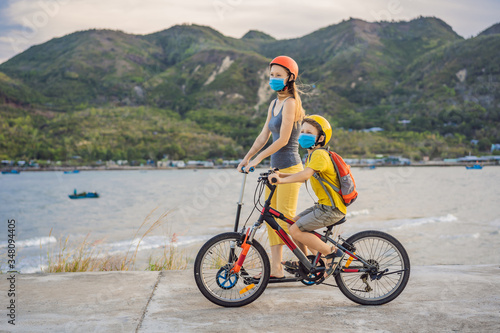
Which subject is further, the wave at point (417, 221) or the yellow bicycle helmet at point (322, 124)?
the wave at point (417, 221)

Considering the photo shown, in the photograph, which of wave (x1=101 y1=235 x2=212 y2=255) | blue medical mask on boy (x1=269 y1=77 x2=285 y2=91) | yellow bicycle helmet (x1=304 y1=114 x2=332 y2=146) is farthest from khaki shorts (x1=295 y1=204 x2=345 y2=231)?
wave (x1=101 y1=235 x2=212 y2=255)

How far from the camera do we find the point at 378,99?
164625 millimetres

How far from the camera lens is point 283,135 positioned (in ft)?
13.7

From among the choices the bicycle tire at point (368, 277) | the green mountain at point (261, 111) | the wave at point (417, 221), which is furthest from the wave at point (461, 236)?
the green mountain at point (261, 111)

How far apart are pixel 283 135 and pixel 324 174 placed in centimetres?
60

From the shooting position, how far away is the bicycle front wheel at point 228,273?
386cm

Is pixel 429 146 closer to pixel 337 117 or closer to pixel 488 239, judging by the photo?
pixel 337 117

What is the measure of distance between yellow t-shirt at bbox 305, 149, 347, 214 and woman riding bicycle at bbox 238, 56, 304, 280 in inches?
18.0

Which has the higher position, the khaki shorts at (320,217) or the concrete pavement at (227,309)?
the khaki shorts at (320,217)

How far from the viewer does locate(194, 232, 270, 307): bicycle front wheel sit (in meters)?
3.86

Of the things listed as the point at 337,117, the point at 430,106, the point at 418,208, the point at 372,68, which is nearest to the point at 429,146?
the point at 430,106

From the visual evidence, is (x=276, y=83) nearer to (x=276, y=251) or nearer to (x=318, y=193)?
(x=318, y=193)

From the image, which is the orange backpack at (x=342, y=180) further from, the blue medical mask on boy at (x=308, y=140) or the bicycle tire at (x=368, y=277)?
the bicycle tire at (x=368, y=277)

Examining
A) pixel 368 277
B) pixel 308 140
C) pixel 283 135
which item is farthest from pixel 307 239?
pixel 283 135
